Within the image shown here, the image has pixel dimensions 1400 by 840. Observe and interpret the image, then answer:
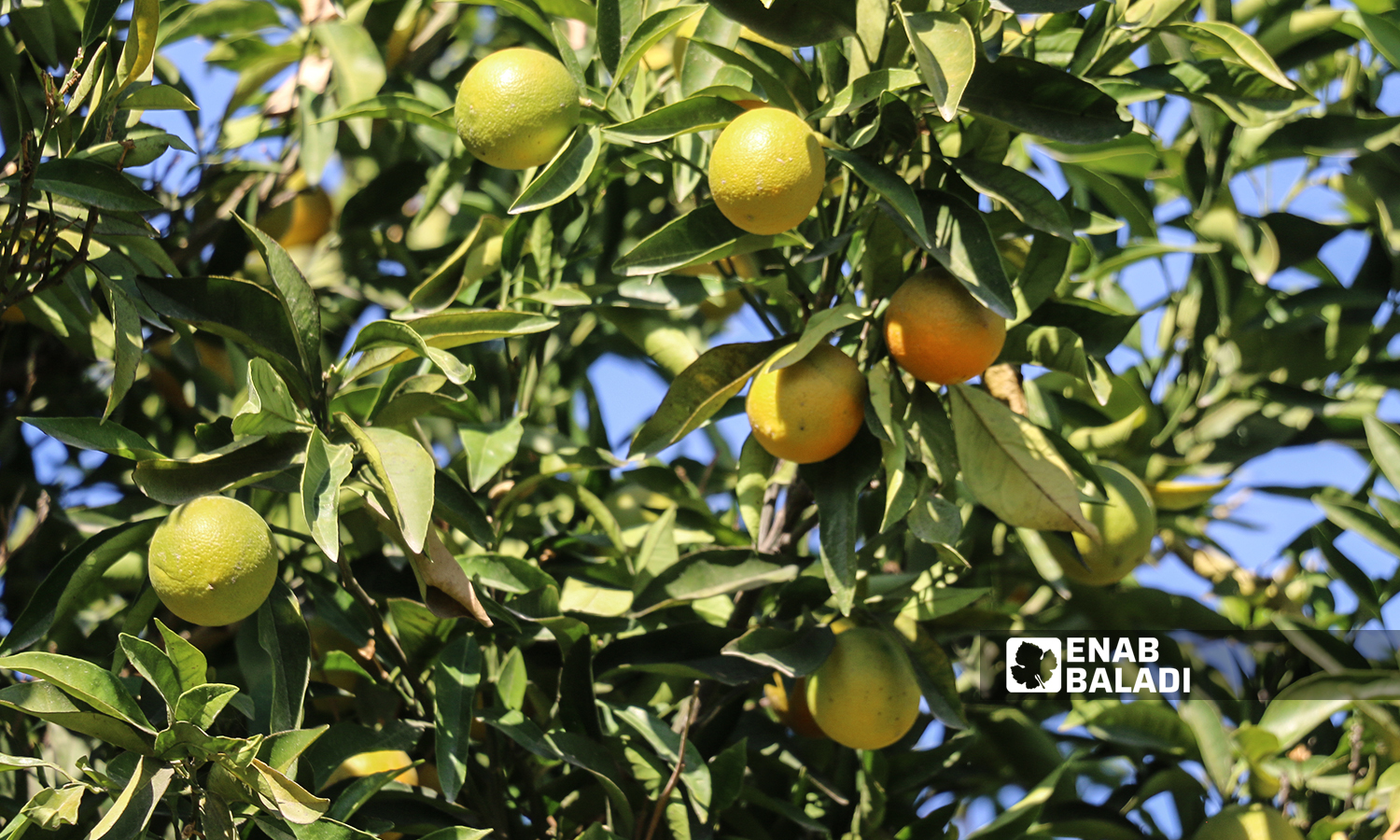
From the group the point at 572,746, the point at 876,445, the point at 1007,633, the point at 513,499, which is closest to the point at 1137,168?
the point at 1007,633

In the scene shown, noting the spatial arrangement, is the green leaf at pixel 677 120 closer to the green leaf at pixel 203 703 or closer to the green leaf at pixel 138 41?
the green leaf at pixel 138 41

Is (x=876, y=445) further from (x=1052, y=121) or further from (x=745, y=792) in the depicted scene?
(x=745, y=792)

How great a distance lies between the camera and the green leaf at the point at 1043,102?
133cm

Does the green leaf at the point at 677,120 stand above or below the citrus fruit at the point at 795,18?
below

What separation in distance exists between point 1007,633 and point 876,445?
654 millimetres

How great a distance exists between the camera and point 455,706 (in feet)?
4.72

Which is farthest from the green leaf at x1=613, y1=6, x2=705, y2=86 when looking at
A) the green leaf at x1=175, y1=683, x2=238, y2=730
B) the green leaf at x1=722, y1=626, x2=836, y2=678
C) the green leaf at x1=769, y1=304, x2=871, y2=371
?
the green leaf at x1=175, y1=683, x2=238, y2=730

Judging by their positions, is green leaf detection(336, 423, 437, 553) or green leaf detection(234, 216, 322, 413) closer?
green leaf detection(336, 423, 437, 553)

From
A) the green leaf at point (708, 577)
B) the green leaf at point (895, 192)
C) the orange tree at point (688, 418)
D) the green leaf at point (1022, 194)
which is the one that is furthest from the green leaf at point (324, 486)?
the green leaf at point (1022, 194)

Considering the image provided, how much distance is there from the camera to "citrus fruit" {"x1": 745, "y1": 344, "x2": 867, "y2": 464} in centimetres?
136

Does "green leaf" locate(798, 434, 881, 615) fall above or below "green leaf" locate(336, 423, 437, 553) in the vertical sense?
below

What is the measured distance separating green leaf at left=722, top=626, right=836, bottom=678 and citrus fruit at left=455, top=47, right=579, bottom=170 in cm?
62

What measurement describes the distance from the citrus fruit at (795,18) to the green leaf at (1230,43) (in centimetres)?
41

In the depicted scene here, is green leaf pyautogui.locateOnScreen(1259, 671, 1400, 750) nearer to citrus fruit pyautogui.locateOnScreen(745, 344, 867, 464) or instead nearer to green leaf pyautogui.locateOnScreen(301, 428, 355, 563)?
citrus fruit pyautogui.locateOnScreen(745, 344, 867, 464)
